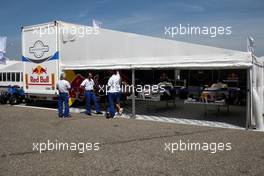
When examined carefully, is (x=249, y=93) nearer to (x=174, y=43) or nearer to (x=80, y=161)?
(x=80, y=161)

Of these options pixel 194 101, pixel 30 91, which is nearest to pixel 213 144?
pixel 194 101

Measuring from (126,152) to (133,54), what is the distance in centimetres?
1157

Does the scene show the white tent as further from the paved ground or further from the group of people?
the paved ground

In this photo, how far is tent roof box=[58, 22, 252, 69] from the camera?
974cm

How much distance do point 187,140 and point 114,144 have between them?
5.44ft

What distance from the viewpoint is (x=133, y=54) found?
18078 mm

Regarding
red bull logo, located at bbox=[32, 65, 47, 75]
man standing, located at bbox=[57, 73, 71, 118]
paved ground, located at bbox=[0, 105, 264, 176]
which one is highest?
red bull logo, located at bbox=[32, 65, 47, 75]

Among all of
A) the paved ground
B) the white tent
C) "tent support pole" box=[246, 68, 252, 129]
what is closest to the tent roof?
the white tent

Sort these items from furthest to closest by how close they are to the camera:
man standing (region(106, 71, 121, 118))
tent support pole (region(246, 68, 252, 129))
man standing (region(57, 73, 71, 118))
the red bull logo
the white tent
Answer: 1. the red bull logo
2. man standing (region(57, 73, 71, 118))
3. man standing (region(106, 71, 121, 118))
4. the white tent
5. tent support pole (region(246, 68, 252, 129))

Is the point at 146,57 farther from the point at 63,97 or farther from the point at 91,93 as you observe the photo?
the point at 63,97

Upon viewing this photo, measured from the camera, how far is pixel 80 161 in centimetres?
625

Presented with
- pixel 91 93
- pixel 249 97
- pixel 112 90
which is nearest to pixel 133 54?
pixel 91 93

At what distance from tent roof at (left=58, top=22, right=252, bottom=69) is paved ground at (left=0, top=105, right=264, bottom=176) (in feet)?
6.02

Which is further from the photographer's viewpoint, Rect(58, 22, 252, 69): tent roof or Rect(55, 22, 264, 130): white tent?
Rect(58, 22, 252, 69): tent roof
